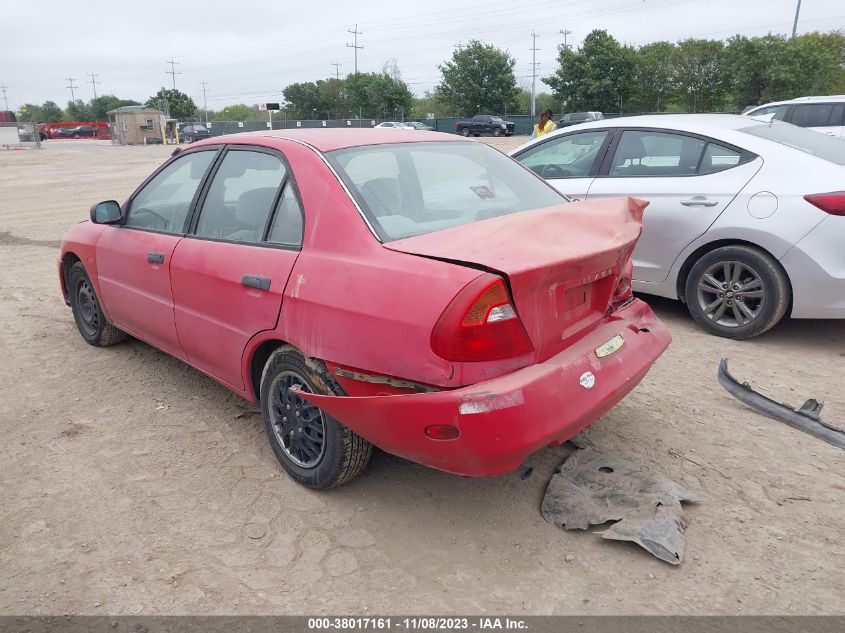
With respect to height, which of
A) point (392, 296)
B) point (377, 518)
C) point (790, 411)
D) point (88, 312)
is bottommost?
point (377, 518)

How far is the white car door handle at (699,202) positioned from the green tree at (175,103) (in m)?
83.7

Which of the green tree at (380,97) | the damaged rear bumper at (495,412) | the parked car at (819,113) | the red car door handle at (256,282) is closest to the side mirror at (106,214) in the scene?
the red car door handle at (256,282)

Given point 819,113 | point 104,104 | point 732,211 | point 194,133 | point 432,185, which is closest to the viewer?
point 432,185

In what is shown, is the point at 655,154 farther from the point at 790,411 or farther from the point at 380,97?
the point at 380,97

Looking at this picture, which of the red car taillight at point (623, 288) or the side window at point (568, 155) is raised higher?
the side window at point (568, 155)

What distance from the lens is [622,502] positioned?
287 centimetres

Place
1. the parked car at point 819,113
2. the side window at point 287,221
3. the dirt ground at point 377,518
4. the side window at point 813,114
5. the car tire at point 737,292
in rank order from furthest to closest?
the side window at point 813,114 → the parked car at point 819,113 → the car tire at point 737,292 → the side window at point 287,221 → the dirt ground at point 377,518

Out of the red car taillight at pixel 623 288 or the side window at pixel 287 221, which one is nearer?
the side window at pixel 287 221

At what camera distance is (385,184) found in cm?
308

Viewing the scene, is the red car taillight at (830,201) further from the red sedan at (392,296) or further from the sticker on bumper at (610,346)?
the sticker on bumper at (610,346)

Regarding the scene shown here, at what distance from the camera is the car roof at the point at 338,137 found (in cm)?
326

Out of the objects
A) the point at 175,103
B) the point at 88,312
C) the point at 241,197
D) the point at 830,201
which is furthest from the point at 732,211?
the point at 175,103

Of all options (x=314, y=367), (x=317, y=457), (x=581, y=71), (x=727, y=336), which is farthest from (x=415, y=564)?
(x=581, y=71)

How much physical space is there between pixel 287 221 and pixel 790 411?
9.47 ft
